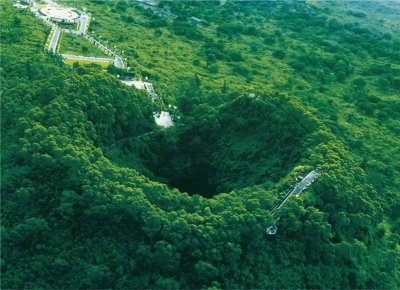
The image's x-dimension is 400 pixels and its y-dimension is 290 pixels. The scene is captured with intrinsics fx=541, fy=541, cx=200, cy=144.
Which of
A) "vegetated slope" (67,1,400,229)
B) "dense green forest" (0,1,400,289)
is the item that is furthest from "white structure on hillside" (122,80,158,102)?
"dense green forest" (0,1,400,289)

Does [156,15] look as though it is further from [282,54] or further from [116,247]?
[116,247]

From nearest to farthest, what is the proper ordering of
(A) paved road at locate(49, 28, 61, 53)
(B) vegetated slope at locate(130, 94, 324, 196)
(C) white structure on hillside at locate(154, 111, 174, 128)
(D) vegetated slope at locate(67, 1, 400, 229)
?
(B) vegetated slope at locate(130, 94, 324, 196)
(C) white structure on hillside at locate(154, 111, 174, 128)
(D) vegetated slope at locate(67, 1, 400, 229)
(A) paved road at locate(49, 28, 61, 53)

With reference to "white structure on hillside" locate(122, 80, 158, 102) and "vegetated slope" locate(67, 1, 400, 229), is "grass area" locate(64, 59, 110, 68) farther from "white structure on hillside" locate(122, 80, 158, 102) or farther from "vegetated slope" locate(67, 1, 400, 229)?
"white structure on hillside" locate(122, 80, 158, 102)

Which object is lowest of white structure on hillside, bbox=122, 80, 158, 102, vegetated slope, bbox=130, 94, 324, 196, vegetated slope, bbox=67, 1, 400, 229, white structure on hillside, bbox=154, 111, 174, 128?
vegetated slope, bbox=67, 1, 400, 229

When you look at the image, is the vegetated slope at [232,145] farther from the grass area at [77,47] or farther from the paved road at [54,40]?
the paved road at [54,40]

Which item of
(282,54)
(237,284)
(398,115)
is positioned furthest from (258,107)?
(282,54)

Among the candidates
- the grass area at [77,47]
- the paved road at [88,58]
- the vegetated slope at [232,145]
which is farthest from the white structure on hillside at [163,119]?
the grass area at [77,47]
